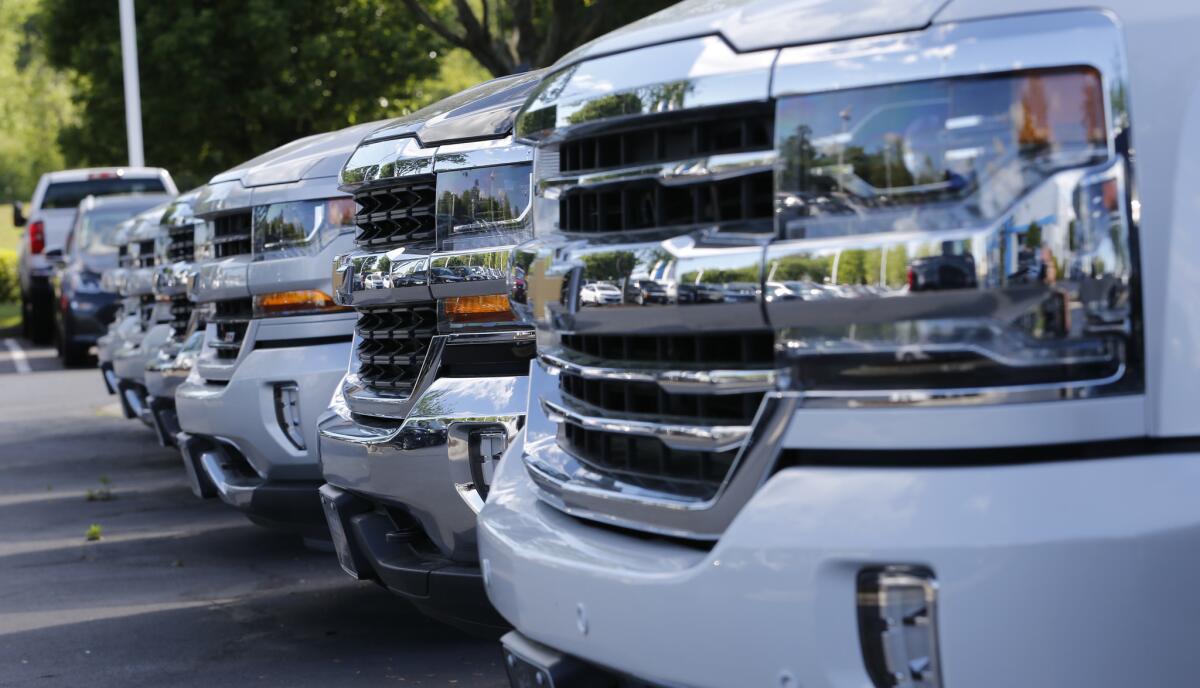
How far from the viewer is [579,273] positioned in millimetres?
2887

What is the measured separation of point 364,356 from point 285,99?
937 inches

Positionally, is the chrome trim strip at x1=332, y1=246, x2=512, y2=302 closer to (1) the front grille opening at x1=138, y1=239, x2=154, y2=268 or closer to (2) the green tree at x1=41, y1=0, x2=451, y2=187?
(1) the front grille opening at x1=138, y1=239, x2=154, y2=268

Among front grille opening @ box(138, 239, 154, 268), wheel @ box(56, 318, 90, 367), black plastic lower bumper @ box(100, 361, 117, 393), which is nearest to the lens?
front grille opening @ box(138, 239, 154, 268)

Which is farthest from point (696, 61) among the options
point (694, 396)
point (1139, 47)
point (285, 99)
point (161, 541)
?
point (285, 99)

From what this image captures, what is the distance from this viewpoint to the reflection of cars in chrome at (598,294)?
2764 mm

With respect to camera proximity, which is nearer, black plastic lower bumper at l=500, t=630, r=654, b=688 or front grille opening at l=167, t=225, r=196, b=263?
black plastic lower bumper at l=500, t=630, r=654, b=688

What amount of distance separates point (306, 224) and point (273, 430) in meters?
0.78

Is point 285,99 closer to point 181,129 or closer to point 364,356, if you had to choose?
point 181,129

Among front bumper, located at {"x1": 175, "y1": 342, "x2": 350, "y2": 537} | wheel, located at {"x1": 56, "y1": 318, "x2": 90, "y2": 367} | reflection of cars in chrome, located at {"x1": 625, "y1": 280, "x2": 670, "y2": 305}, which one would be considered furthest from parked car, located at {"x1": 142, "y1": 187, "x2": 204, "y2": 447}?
wheel, located at {"x1": 56, "y1": 318, "x2": 90, "y2": 367}

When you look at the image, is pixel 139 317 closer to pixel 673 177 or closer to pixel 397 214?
pixel 397 214

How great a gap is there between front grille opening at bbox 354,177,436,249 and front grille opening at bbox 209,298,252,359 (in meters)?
1.48

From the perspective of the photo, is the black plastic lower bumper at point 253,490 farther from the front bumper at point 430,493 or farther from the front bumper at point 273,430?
the front bumper at point 430,493

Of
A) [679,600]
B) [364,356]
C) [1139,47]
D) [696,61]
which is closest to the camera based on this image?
[1139,47]

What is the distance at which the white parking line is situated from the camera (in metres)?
21.0
